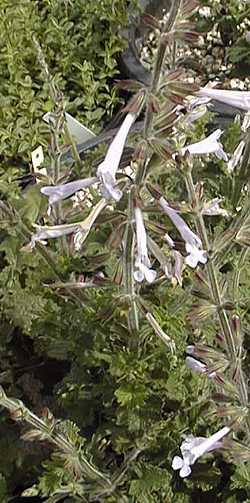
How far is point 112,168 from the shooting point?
5.43 ft

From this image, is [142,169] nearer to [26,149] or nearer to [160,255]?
[160,255]

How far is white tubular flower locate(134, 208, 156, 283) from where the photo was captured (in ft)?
5.84

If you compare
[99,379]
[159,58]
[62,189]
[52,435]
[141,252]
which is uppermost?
[159,58]

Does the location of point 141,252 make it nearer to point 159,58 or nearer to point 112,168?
point 112,168

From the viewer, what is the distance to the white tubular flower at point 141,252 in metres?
1.78

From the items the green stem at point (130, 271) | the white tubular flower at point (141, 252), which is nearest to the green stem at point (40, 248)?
the green stem at point (130, 271)

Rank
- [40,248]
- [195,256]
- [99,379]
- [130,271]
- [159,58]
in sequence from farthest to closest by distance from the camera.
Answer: [99,379], [40,248], [130,271], [195,256], [159,58]

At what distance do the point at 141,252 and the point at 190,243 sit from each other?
0.10 meters

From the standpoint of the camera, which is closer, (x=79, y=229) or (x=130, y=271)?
(x=79, y=229)

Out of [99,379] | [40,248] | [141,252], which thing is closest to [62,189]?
[141,252]

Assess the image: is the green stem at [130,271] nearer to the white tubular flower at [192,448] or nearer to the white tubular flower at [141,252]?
the white tubular flower at [141,252]

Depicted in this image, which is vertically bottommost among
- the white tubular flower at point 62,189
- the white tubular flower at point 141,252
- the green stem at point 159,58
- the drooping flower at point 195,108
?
the white tubular flower at point 141,252

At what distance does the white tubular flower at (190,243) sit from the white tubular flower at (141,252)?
5 cm

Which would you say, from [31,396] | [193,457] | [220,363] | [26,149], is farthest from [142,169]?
[26,149]
